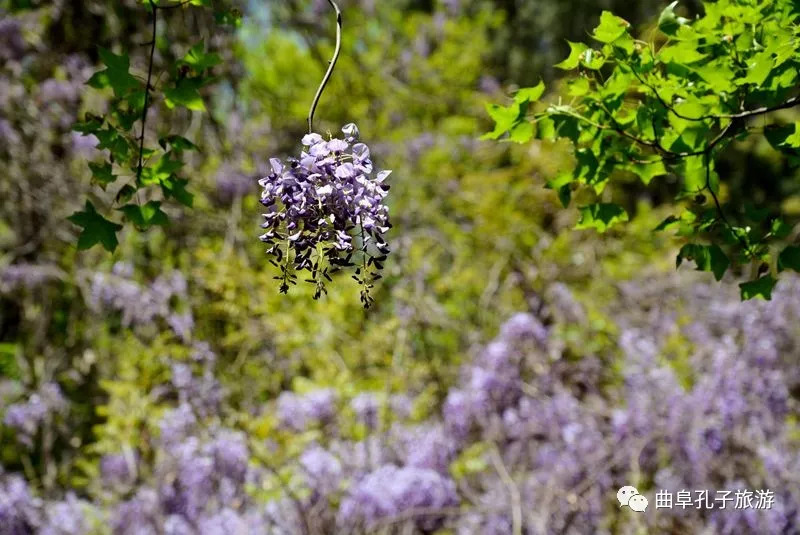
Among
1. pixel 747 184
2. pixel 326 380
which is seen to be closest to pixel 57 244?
pixel 326 380

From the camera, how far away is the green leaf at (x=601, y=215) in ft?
5.24

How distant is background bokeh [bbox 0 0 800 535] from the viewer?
3.10 meters

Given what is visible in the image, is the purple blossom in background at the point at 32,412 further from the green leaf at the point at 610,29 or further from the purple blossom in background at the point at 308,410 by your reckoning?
the green leaf at the point at 610,29

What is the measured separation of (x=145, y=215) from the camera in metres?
1.47

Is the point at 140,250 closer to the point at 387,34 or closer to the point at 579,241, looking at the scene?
the point at 579,241

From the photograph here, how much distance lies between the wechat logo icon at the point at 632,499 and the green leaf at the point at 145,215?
1.99 m

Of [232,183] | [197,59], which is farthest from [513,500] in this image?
[232,183]

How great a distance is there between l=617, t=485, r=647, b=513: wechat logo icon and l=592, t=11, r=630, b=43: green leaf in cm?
189

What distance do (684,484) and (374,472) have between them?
1.20m

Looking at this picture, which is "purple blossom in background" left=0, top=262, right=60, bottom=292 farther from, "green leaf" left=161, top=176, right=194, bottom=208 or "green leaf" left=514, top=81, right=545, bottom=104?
"green leaf" left=514, top=81, right=545, bottom=104

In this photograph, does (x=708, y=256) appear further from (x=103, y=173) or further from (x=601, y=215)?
(x=103, y=173)

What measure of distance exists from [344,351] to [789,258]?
3.19 meters

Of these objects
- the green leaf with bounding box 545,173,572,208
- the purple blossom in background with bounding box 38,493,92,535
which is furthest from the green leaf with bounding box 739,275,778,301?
the purple blossom in background with bounding box 38,493,92,535

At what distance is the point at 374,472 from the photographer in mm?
3152
